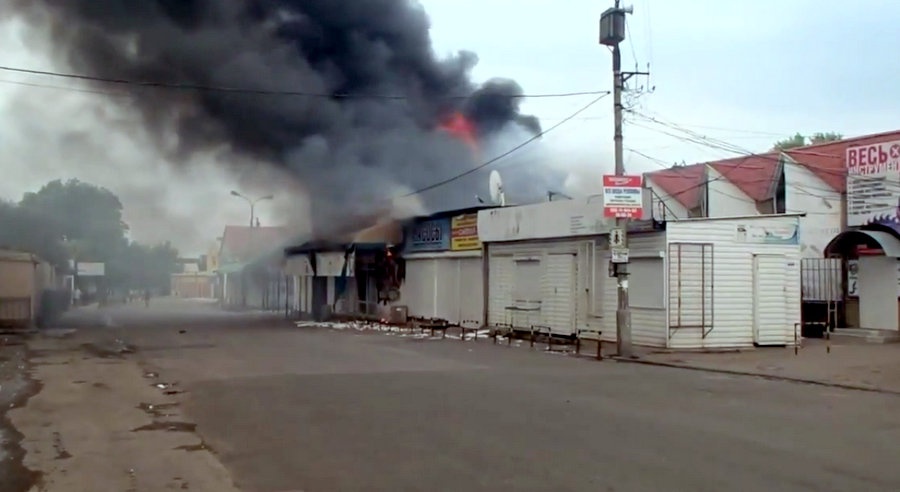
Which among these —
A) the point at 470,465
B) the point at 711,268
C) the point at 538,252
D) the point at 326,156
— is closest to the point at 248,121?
the point at 326,156

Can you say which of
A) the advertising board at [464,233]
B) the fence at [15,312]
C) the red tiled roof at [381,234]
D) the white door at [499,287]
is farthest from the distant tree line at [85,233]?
the white door at [499,287]

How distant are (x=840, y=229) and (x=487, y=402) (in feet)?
58.5

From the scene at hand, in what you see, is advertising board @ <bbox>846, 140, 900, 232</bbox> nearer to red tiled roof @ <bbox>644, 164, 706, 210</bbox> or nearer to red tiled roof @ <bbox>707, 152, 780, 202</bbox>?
red tiled roof @ <bbox>707, 152, 780, 202</bbox>

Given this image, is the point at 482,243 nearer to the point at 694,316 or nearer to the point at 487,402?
the point at 694,316

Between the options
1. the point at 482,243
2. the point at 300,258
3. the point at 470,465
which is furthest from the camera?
the point at 300,258

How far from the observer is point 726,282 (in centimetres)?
1969

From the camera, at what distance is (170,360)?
57.1 feet

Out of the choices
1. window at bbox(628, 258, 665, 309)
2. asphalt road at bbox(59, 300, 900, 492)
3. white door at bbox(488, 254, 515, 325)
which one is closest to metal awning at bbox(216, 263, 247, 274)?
white door at bbox(488, 254, 515, 325)

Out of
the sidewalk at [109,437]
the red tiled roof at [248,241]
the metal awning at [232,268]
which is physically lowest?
the sidewalk at [109,437]

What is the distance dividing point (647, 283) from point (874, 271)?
5732mm

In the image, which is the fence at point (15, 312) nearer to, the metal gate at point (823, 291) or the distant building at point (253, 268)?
the distant building at point (253, 268)

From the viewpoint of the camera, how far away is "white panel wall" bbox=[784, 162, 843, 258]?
2522cm

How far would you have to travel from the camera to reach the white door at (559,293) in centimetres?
2331

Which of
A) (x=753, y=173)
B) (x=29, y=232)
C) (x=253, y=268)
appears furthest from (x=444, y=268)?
(x=29, y=232)
